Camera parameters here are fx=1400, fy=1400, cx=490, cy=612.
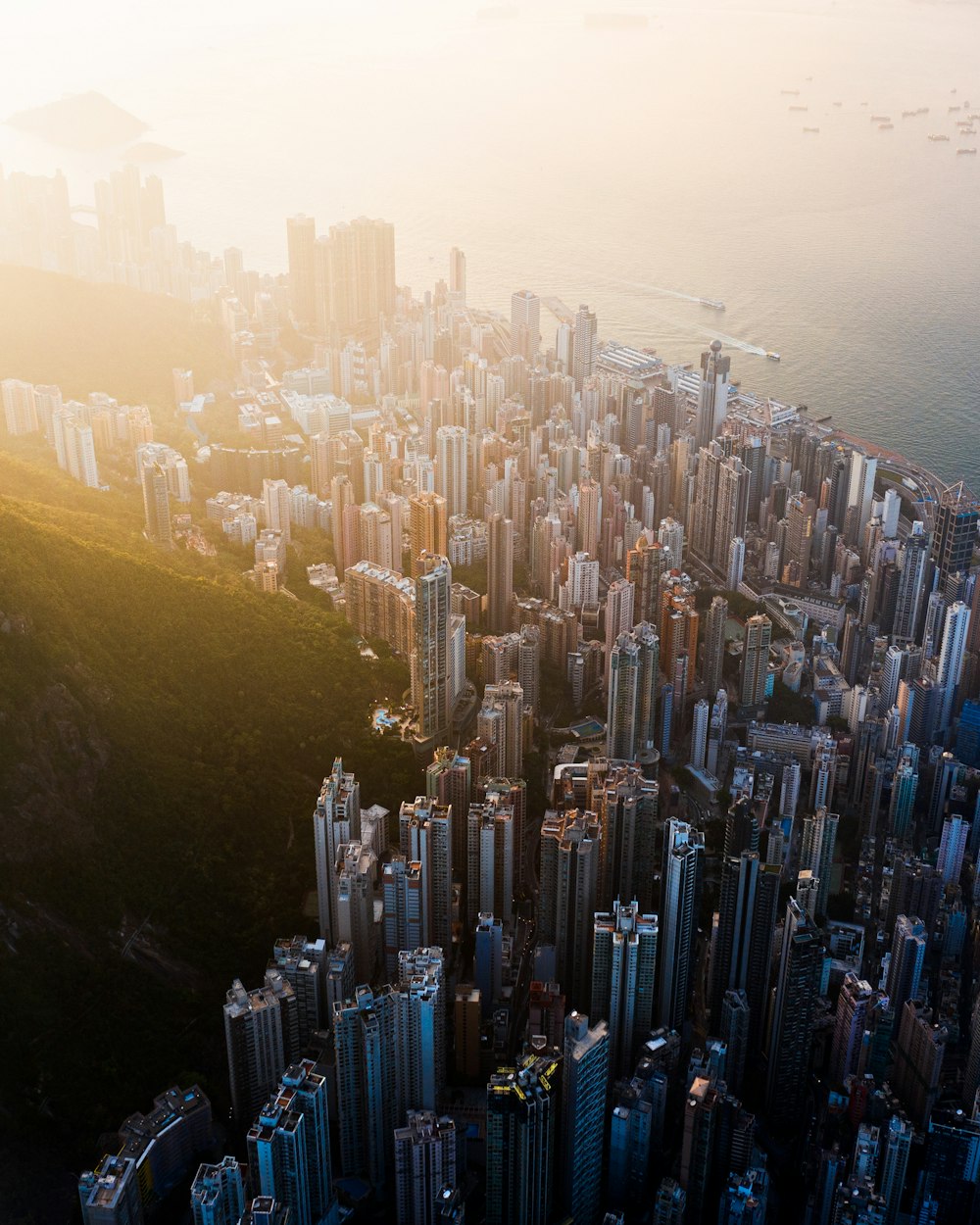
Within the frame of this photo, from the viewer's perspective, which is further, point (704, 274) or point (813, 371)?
point (704, 274)

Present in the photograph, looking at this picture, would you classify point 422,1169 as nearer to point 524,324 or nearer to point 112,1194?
point 112,1194

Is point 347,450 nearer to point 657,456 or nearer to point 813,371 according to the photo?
point 657,456

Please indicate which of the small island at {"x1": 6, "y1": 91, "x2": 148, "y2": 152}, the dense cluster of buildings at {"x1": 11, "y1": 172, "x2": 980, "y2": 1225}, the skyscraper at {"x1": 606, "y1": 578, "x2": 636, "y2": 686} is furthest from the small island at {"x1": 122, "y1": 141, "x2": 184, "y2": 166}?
the skyscraper at {"x1": 606, "y1": 578, "x2": 636, "y2": 686}

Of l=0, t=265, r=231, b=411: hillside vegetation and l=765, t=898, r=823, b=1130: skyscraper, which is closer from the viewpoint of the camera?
l=765, t=898, r=823, b=1130: skyscraper

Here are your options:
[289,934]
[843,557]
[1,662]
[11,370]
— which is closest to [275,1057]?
[289,934]

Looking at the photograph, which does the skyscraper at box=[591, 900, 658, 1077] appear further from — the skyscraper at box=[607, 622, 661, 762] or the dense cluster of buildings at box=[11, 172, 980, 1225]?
the skyscraper at box=[607, 622, 661, 762]

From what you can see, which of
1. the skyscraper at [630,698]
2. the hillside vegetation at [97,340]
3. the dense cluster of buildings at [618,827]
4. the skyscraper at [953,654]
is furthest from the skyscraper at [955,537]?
the hillside vegetation at [97,340]

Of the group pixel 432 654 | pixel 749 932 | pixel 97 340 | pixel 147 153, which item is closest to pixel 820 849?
pixel 749 932
